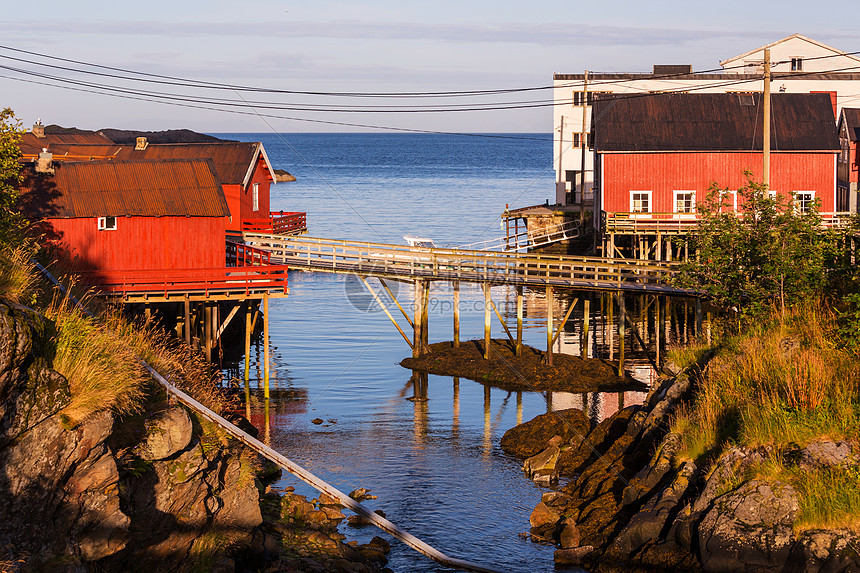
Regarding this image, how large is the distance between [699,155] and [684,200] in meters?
2.15

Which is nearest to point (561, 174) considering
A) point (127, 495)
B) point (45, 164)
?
point (45, 164)

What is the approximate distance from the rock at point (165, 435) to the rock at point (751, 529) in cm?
834

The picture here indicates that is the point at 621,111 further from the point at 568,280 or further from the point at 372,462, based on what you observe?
the point at 372,462

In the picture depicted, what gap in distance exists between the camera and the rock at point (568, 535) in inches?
683

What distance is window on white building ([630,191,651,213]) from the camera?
146ft

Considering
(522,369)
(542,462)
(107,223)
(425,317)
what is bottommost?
(542,462)

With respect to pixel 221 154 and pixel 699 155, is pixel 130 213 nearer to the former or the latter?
pixel 221 154

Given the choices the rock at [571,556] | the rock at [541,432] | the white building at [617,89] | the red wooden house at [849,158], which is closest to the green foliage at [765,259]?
the rock at [541,432]

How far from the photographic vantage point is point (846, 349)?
17.4 metres

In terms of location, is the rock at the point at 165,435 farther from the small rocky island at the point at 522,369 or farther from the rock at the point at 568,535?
the small rocky island at the point at 522,369

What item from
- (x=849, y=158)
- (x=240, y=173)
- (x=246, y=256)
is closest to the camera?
(x=246, y=256)

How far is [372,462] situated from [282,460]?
7.21 meters

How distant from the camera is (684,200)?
44250 mm

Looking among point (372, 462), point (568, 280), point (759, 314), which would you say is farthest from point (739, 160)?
point (372, 462)
